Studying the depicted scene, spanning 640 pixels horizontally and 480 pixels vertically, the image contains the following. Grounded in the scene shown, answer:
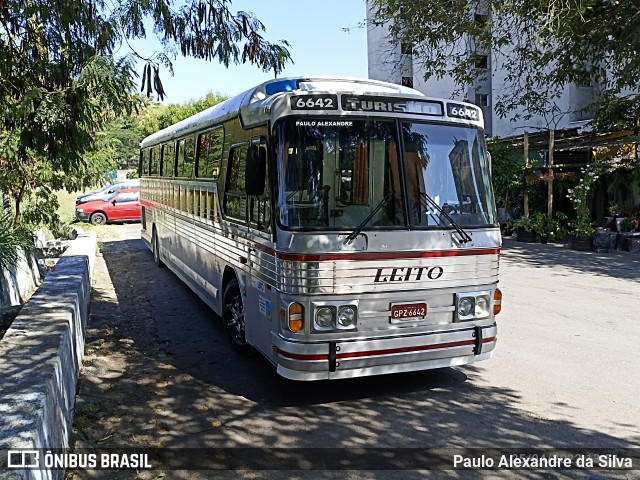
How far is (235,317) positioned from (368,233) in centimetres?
263

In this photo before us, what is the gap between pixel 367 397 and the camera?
19.4 feet

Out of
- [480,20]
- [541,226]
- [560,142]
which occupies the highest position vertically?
[480,20]

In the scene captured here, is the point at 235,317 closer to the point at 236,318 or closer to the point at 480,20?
the point at 236,318

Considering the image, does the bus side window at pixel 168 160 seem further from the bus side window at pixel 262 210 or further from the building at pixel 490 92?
the building at pixel 490 92

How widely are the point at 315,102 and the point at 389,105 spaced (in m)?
0.75

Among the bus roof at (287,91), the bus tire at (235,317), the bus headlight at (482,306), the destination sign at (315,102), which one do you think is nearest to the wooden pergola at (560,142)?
A: the bus roof at (287,91)

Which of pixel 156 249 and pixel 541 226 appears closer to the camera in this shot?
→ pixel 156 249

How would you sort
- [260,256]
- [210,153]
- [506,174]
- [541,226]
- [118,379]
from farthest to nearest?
[506,174] → [541,226] → [210,153] → [118,379] → [260,256]

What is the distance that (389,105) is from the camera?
5648 millimetres

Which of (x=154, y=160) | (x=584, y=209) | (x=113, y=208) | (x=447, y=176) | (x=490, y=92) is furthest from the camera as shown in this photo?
(x=490, y=92)

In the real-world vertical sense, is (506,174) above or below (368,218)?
above

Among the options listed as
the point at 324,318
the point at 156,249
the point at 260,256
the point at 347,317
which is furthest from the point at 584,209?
the point at 324,318

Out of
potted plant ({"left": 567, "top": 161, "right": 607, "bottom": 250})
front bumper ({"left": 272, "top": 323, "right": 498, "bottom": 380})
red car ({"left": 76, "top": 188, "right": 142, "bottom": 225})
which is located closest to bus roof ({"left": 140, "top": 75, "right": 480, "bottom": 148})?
front bumper ({"left": 272, "top": 323, "right": 498, "bottom": 380})

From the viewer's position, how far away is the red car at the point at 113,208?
25.1 metres
